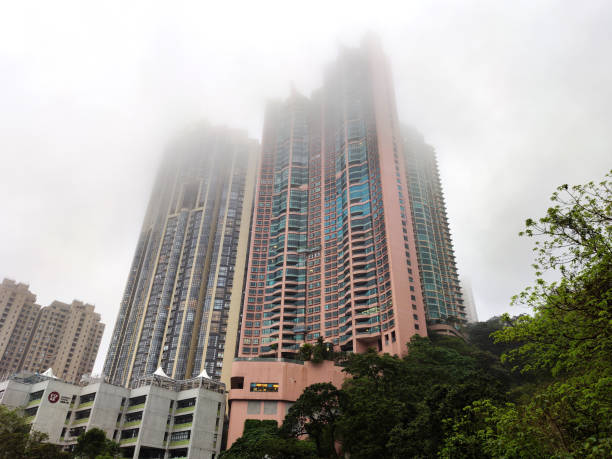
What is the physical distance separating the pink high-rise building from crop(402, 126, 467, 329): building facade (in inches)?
308

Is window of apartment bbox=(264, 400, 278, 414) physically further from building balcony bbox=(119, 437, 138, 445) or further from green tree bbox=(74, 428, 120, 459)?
green tree bbox=(74, 428, 120, 459)

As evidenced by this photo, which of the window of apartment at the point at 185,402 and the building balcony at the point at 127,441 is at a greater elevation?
the window of apartment at the point at 185,402

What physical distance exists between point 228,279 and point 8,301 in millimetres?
90118

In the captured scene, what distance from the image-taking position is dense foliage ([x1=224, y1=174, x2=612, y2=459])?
636 inches

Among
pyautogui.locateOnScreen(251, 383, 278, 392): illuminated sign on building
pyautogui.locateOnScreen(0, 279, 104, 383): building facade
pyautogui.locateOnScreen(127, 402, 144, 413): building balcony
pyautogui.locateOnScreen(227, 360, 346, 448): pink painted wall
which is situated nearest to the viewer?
pyautogui.locateOnScreen(127, 402, 144, 413): building balcony

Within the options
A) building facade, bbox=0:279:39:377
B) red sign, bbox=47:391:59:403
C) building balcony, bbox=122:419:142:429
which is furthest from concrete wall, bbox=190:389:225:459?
building facade, bbox=0:279:39:377

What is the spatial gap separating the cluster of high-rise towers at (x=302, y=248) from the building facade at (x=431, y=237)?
0.45 meters

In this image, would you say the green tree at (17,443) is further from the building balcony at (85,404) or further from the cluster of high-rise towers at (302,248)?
the cluster of high-rise towers at (302,248)

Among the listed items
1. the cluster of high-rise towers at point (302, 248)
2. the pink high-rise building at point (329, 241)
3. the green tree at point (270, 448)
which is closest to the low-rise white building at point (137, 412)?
the pink high-rise building at point (329, 241)

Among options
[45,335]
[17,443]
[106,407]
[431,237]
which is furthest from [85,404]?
[45,335]

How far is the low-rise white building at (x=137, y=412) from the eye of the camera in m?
75.1

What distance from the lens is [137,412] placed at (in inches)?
3071

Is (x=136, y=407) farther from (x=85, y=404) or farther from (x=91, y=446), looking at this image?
(x=91, y=446)

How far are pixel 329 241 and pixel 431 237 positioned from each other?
29850 mm
